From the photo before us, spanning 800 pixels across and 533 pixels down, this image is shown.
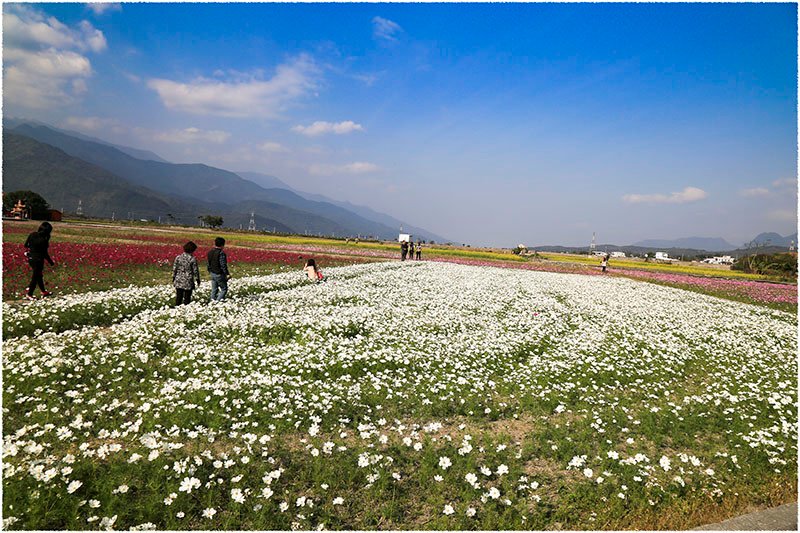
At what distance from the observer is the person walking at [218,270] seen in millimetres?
15977

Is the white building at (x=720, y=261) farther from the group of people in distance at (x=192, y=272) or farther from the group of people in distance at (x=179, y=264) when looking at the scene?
the group of people in distance at (x=179, y=264)

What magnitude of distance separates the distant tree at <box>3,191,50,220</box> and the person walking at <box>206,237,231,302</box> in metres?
89.8

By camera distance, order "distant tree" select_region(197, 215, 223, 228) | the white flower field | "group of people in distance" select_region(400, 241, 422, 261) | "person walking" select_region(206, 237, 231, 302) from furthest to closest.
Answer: "distant tree" select_region(197, 215, 223, 228)
"group of people in distance" select_region(400, 241, 422, 261)
"person walking" select_region(206, 237, 231, 302)
the white flower field

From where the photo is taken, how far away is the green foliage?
59031mm

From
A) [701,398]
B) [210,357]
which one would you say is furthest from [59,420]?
[701,398]

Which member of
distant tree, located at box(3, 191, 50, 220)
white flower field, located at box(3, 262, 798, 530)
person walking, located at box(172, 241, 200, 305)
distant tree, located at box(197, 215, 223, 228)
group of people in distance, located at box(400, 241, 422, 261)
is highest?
distant tree, located at box(197, 215, 223, 228)

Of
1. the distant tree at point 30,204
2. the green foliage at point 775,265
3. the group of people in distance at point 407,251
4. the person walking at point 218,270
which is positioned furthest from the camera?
the distant tree at point 30,204

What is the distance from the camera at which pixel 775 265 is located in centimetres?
6238

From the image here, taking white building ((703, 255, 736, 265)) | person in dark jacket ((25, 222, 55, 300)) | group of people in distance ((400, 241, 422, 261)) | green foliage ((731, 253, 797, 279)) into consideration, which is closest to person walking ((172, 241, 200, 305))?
person in dark jacket ((25, 222, 55, 300))

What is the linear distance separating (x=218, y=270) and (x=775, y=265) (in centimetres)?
8011

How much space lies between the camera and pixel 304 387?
9289mm

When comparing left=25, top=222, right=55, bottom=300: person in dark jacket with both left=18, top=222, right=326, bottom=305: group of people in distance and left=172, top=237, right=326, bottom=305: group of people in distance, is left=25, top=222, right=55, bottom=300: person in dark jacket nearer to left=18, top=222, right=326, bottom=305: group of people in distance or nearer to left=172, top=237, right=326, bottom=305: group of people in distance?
left=18, top=222, right=326, bottom=305: group of people in distance

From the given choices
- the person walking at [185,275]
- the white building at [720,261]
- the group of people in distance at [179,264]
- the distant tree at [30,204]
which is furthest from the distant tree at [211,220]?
the white building at [720,261]

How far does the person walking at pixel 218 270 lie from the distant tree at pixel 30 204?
89.8 m
